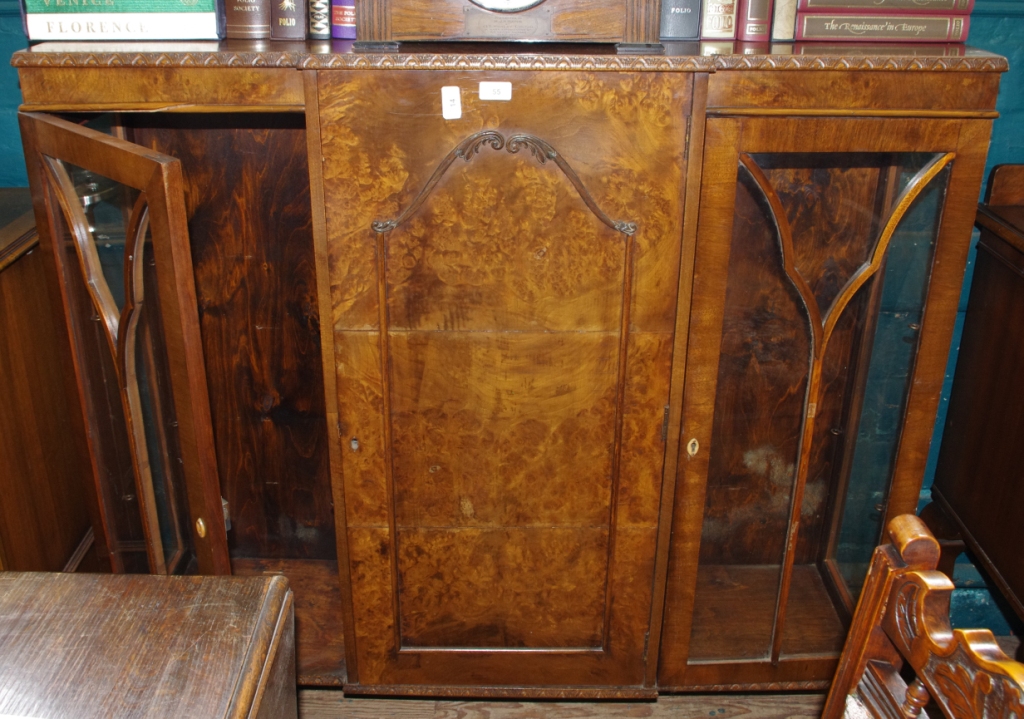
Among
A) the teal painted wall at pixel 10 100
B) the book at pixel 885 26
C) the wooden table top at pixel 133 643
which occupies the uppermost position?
the book at pixel 885 26

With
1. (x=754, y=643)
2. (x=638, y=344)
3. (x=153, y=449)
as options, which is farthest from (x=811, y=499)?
(x=153, y=449)

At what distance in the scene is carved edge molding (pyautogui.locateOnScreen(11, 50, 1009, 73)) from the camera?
5.16 feet

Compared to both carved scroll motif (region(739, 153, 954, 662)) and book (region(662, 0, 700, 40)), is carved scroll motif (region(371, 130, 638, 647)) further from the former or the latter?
book (region(662, 0, 700, 40))

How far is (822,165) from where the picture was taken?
5.70ft

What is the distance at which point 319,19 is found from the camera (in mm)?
1823

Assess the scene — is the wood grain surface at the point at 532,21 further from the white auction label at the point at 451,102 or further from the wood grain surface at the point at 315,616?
the wood grain surface at the point at 315,616

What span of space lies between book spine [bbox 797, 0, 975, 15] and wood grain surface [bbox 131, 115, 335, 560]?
47.6 inches

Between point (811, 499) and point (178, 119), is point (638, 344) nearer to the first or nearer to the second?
point (811, 499)

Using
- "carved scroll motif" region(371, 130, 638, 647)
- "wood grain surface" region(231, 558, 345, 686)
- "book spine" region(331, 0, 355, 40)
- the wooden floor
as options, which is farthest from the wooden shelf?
"book spine" region(331, 0, 355, 40)

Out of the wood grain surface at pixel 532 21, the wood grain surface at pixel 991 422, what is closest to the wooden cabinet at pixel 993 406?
the wood grain surface at pixel 991 422

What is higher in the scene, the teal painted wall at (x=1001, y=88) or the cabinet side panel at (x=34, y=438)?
the teal painted wall at (x=1001, y=88)

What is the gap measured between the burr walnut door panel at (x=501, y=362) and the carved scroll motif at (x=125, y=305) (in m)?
0.35

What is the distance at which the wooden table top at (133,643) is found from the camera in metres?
1.02

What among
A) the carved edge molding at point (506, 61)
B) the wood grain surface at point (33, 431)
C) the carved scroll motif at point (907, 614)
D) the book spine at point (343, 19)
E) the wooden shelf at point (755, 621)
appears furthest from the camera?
the wooden shelf at point (755, 621)
